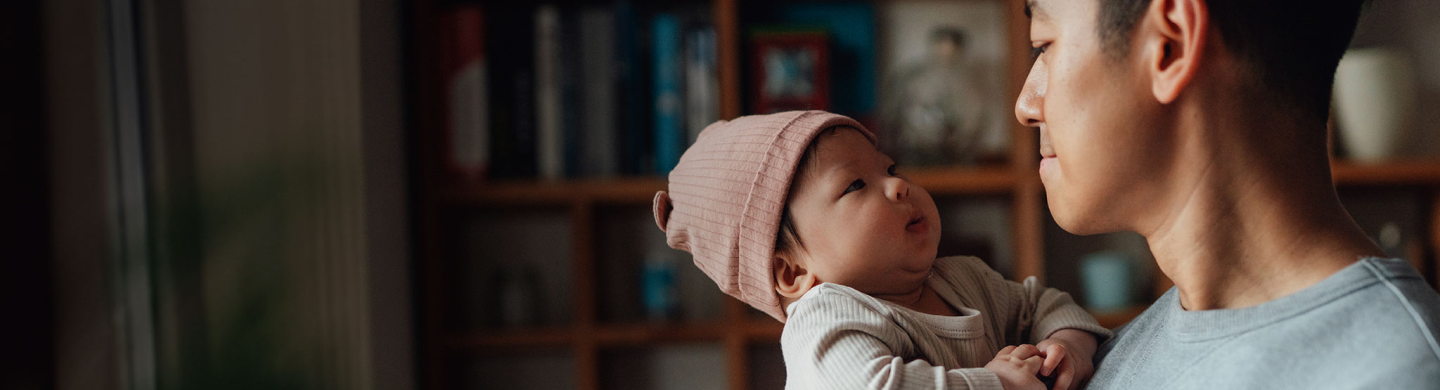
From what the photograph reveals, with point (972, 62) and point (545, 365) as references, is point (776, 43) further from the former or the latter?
point (545, 365)

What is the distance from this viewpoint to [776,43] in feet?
7.61

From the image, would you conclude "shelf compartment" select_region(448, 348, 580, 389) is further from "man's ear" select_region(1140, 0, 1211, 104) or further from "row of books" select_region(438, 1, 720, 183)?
"man's ear" select_region(1140, 0, 1211, 104)

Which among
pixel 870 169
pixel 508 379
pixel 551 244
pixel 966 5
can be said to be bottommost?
pixel 508 379

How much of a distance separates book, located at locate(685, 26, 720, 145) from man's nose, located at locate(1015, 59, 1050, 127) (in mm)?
1499

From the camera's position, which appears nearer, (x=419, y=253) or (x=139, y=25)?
(x=139, y=25)

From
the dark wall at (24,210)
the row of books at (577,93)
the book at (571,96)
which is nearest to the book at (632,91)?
the row of books at (577,93)

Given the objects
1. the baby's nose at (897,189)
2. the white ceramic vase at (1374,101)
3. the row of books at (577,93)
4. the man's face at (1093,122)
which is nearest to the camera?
the man's face at (1093,122)

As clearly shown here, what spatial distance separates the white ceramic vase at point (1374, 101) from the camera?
2.17 m

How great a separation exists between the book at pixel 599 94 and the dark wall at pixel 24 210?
1.40 meters

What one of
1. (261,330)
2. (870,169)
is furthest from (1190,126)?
(261,330)

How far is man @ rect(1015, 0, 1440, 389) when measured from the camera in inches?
23.7

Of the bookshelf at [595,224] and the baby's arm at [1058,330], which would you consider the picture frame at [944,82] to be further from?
the baby's arm at [1058,330]

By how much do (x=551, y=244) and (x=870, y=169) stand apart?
162 cm

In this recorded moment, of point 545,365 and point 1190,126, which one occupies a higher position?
point 1190,126
